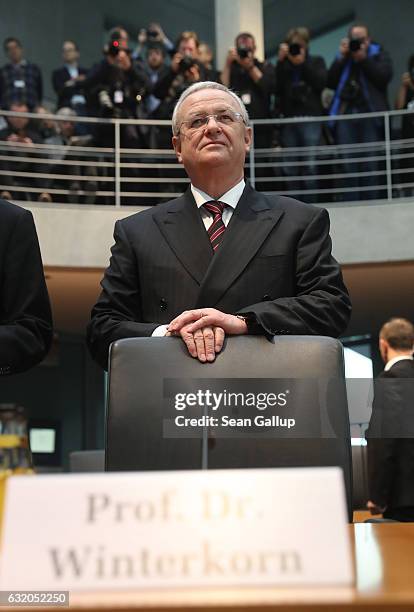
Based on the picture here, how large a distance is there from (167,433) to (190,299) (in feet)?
1.81

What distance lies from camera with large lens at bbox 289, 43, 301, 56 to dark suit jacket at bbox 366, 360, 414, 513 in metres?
3.95

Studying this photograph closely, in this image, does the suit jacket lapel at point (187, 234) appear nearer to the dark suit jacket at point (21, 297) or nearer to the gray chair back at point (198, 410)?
the dark suit jacket at point (21, 297)

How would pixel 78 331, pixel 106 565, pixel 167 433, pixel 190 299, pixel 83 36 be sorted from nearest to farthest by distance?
pixel 106 565 → pixel 167 433 → pixel 190 299 → pixel 78 331 → pixel 83 36

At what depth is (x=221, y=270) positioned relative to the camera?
1639 millimetres

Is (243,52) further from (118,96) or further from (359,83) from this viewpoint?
(118,96)

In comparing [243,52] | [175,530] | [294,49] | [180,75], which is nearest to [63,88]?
[180,75]

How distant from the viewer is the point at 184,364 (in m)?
1.18

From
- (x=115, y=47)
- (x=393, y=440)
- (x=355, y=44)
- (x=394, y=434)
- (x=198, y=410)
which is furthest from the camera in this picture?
(x=115, y=47)

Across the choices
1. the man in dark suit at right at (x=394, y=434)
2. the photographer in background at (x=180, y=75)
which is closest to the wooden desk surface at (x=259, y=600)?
the man in dark suit at right at (x=394, y=434)

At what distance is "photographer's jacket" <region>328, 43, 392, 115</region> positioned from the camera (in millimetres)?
6078

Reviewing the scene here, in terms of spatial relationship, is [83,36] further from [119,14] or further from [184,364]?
[184,364]

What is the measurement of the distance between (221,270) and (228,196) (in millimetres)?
221

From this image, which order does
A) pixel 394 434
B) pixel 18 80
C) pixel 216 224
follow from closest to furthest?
pixel 394 434
pixel 216 224
pixel 18 80

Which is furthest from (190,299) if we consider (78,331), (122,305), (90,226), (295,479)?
(78,331)
